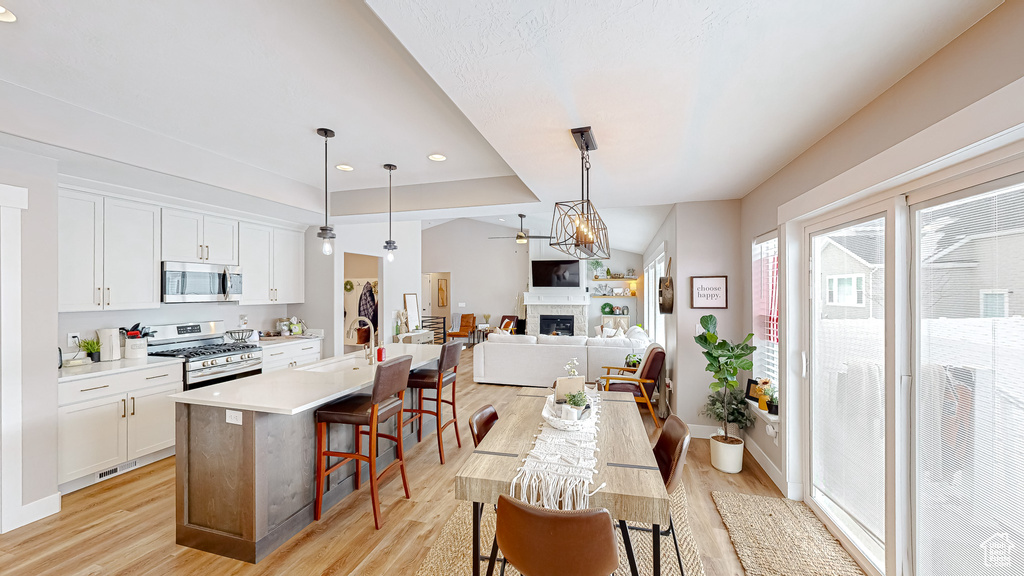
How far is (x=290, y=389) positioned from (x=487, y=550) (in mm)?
1490

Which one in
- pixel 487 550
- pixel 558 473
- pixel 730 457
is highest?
pixel 558 473

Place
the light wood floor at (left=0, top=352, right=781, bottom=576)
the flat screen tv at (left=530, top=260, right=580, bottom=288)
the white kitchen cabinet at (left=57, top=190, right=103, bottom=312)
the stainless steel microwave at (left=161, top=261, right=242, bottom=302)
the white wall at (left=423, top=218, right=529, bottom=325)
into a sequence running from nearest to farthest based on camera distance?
the light wood floor at (left=0, top=352, right=781, bottom=576) → the white kitchen cabinet at (left=57, top=190, right=103, bottom=312) → the stainless steel microwave at (left=161, top=261, right=242, bottom=302) → the flat screen tv at (left=530, top=260, right=580, bottom=288) → the white wall at (left=423, top=218, right=529, bottom=325)

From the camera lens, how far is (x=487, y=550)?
2.15 meters

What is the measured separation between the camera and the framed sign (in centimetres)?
369

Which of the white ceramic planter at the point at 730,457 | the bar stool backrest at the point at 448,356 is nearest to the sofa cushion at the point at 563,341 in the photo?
the bar stool backrest at the point at 448,356

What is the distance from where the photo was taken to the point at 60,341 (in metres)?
3.14

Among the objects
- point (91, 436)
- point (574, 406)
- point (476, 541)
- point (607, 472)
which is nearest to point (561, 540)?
point (607, 472)

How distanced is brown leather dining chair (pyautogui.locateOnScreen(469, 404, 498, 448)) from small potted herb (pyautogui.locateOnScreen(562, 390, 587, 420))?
457mm

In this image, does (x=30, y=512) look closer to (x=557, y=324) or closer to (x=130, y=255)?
(x=130, y=255)

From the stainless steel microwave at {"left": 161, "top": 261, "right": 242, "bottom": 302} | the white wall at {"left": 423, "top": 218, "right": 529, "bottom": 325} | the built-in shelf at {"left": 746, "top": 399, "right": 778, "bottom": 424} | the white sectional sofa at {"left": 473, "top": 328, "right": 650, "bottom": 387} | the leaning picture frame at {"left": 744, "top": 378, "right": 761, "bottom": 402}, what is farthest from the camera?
the white wall at {"left": 423, "top": 218, "right": 529, "bottom": 325}

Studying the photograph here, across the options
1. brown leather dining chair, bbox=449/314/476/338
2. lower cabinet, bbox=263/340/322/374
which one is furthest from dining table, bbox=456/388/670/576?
brown leather dining chair, bbox=449/314/476/338

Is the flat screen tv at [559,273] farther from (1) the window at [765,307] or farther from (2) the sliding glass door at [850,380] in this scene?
(2) the sliding glass door at [850,380]

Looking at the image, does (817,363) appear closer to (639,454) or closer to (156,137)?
(639,454)

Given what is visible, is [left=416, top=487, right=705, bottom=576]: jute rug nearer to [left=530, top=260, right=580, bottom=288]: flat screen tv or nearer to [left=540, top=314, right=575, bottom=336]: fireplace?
[left=540, top=314, right=575, bottom=336]: fireplace
